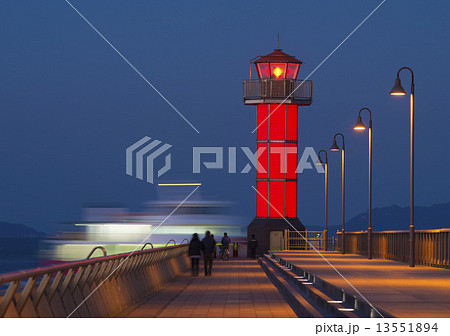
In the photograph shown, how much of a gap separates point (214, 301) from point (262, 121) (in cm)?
4610

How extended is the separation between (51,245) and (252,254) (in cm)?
2129

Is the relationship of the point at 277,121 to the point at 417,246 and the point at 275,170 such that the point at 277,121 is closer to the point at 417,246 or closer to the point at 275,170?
the point at 275,170

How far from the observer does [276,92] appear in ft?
226

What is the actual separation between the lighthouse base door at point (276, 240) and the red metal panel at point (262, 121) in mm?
7057

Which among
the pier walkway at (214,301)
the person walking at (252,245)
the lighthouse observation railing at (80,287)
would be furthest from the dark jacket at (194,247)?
the person walking at (252,245)

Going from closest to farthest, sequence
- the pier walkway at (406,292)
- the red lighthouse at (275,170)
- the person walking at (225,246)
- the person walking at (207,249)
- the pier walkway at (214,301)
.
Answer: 1. the pier walkway at (406,292)
2. the pier walkway at (214,301)
3. the person walking at (207,249)
4. the person walking at (225,246)
5. the red lighthouse at (275,170)

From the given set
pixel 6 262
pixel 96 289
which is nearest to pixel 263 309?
pixel 96 289

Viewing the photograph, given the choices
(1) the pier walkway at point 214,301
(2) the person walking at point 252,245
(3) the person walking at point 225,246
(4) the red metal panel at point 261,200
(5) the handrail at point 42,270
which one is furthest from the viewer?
(4) the red metal panel at point 261,200

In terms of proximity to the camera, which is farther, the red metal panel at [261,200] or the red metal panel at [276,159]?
the red metal panel at [261,200]

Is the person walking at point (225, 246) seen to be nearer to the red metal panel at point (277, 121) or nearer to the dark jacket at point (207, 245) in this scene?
the red metal panel at point (277, 121)

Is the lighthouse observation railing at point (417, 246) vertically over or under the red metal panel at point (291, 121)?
under

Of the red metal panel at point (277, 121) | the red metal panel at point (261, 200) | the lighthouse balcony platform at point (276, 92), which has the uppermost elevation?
the lighthouse balcony platform at point (276, 92)

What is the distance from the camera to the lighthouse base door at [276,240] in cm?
6725

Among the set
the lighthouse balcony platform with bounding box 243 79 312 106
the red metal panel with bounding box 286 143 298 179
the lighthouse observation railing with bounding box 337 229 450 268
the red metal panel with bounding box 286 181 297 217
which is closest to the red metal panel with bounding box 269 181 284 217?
the red metal panel with bounding box 286 181 297 217
